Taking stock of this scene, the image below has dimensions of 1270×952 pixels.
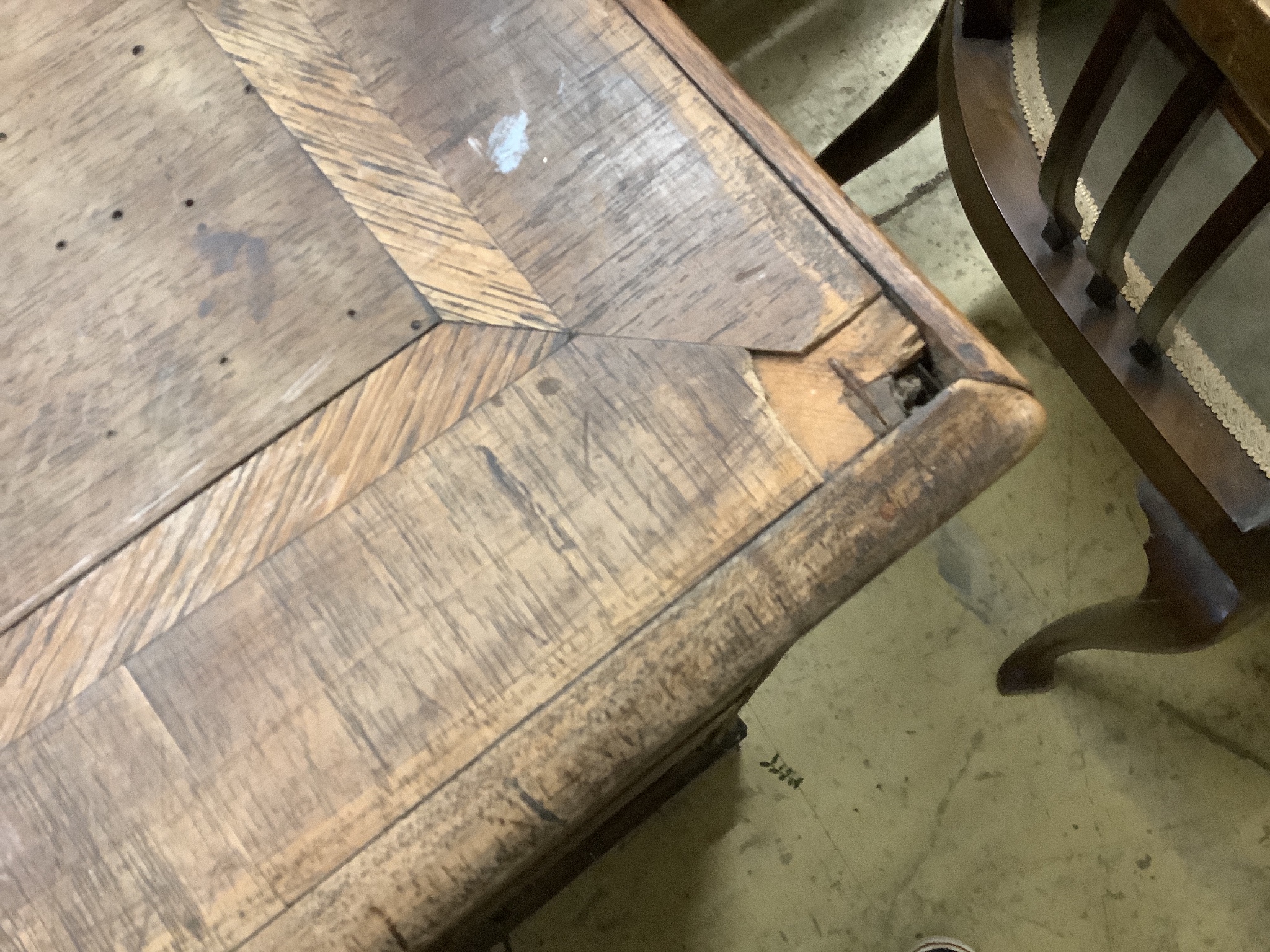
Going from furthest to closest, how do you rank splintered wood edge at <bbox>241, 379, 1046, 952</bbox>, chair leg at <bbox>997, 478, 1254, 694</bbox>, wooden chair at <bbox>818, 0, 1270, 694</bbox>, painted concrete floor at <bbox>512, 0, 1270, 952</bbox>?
1. painted concrete floor at <bbox>512, 0, 1270, 952</bbox>
2. chair leg at <bbox>997, 478, 1254, 694</bbox>
3. wooden chair at <bbox>818, 0, 1270, 694</bbox>
4. splintered wood edge at <bbox>241, 379, 1046, 952</bbox>

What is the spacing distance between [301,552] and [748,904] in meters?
0.79

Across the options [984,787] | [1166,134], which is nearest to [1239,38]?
[1166,134]

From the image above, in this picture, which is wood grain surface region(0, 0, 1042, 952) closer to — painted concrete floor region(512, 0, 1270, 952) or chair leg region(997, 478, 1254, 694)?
chair leg region(997, 478, 1254, 694)

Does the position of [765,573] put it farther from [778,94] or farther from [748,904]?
[778,94]

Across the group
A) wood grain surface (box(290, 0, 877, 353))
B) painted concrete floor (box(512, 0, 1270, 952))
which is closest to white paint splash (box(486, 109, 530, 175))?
wood grain surface (box(290, 0, 877, 353))

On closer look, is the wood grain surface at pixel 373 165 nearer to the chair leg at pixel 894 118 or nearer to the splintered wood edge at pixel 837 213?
the splintered wood edge at pixel 837 213

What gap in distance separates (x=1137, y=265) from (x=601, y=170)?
0.47m

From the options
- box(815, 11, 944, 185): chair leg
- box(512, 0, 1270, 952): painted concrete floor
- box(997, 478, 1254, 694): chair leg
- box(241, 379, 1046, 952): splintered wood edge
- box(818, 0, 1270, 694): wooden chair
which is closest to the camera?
box(241, 379, 1046, 952): splintered wood edge

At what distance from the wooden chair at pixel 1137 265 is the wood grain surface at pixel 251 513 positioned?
362 millimetres

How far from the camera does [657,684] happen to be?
0.38 metres

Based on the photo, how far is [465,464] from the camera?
1.36 feet

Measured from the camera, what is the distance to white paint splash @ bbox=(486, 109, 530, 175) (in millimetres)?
453

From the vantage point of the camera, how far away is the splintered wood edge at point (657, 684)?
36 cm

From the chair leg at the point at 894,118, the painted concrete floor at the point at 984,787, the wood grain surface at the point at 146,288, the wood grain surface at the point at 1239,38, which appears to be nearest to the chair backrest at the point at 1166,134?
the wood grain surface at the point at 1239,38
